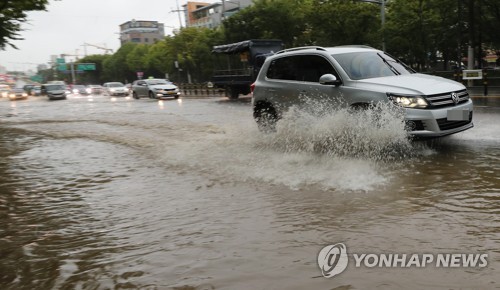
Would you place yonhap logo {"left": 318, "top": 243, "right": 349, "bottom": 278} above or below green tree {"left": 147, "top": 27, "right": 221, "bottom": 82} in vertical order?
below

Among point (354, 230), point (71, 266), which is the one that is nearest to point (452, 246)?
point (354, 230)

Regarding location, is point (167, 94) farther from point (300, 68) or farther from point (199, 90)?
point (300, 68)

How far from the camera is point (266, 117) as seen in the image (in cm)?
920

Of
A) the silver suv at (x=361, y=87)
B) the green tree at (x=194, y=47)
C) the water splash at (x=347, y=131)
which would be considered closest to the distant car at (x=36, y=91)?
the green tree at (x=194, y=47)

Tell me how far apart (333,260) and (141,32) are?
161 metres

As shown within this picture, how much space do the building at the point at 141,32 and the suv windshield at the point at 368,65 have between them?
150 metres

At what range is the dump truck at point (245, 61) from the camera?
23859 millimetres

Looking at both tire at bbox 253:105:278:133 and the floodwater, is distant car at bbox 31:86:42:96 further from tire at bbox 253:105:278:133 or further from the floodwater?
tire at bbox 253:105:278:133

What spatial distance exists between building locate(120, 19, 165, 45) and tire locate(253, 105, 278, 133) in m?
149

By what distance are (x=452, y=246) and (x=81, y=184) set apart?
5.09 metres

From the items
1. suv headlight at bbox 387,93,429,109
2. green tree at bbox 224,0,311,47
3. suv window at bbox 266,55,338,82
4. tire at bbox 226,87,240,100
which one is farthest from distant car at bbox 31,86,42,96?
suv headlight at bbox 387,93,429,109

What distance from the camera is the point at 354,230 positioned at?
12.9ft

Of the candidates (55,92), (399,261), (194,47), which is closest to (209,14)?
(194,47)

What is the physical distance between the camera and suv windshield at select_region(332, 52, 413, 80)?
24.0 ft
